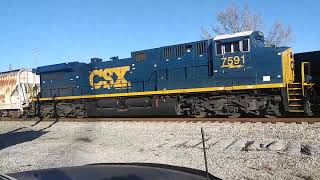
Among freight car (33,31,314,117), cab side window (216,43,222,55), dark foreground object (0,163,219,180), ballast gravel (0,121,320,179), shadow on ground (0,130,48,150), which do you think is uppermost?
cab side window (216,43,222,55)

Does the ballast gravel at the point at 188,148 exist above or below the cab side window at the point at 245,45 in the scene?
below

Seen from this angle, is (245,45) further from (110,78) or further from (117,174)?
(117,174)

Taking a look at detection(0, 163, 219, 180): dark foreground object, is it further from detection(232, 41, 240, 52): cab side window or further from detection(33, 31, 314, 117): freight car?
detection(232, 41, 240, 52): cab side window

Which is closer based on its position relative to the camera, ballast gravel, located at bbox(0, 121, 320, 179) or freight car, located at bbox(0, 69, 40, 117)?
ballast gravel, located at bbox(0, 121, 320, 179)

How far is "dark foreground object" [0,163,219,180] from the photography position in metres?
2.53

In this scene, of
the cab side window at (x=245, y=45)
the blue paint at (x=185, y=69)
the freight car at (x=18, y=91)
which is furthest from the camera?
the freight car at (x=18, y=91)

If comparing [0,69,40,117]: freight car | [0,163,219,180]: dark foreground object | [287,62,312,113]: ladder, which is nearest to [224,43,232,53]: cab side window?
[287,62,312,113]: ladder

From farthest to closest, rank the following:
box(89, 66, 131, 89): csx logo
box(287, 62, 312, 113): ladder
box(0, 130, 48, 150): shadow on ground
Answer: box(89, 66, 131, 89): csx logo
box(287, 62, 312, 113): ladder
box(0, 130, 48, 150): shadow on ground

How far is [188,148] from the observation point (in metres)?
10.0

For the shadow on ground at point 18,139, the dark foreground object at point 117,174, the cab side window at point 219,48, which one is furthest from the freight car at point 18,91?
the dark foreground object at point 117,174

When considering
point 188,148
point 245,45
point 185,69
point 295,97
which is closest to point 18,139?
point 188,148

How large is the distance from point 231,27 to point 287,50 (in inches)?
1335

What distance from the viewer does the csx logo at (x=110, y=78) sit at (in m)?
20.6

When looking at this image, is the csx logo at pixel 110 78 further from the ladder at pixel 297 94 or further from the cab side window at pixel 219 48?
the ladder at pixel 297 94
